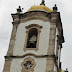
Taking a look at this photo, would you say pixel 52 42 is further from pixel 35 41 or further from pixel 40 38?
pixel 35 41

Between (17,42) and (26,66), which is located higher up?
(17,42)

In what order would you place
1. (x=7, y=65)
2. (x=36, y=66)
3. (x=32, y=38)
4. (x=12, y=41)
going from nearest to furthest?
(x=36, y=66), (x=7, y=65), (x=12, y=41), (x=32, y=38)

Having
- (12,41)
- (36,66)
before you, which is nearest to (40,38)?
(12,41)

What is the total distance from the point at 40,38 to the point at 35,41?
24.2 inches

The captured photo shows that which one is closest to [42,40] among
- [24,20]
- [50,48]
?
[50,48]

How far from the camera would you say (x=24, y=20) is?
28469mm

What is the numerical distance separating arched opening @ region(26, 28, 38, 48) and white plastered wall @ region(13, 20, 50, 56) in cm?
50

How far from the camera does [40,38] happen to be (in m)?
27.0

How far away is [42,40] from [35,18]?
7.67ft

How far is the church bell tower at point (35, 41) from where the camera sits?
84.2 ft

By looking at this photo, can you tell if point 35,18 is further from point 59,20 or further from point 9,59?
point 9,59

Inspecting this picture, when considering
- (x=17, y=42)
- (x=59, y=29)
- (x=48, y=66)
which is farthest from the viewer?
(x=59, y=29)

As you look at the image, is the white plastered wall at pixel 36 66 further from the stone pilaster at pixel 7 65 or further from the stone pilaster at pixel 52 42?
the stone pilaster at pixel 52 42

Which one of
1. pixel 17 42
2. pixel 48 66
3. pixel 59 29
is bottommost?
pixel 48 66
